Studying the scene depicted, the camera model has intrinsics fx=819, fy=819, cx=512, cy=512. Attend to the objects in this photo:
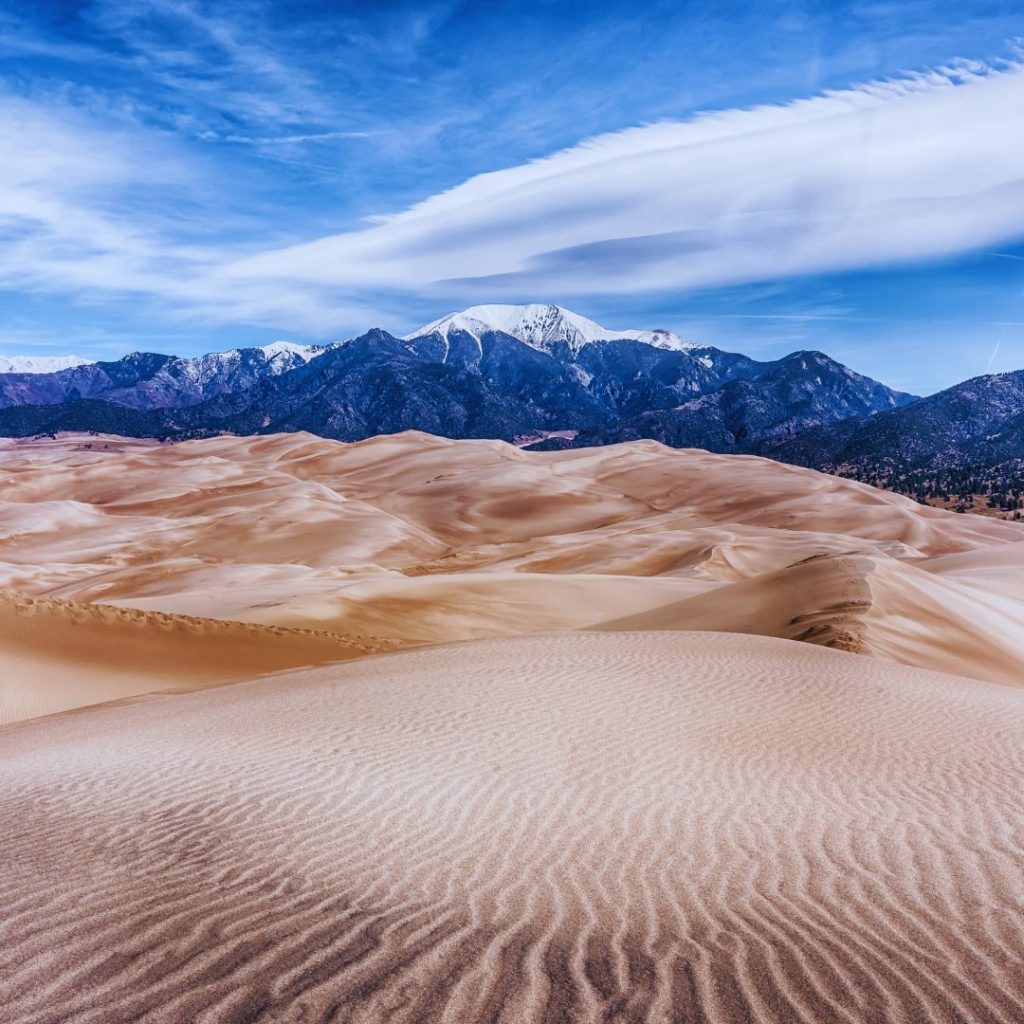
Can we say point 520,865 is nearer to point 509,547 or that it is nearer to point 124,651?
point 124,651

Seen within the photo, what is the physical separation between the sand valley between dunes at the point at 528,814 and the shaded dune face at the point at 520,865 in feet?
0.10

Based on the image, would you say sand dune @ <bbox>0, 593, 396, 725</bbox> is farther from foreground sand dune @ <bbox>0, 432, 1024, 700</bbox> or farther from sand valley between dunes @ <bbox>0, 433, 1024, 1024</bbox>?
foreground sand dune @ <bbox>0, 432, 1024, 700</bbox>

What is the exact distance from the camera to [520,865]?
5797 millimetres

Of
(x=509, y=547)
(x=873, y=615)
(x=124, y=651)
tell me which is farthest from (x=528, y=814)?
(x=509, y=547)

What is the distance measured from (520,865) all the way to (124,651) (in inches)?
677

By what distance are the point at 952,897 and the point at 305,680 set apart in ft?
40.1

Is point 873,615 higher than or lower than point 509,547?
higher

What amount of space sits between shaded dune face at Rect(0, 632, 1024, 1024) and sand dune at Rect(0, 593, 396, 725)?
5654mm

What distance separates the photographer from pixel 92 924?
4.66 m

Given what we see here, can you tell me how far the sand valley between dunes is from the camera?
4.06 m

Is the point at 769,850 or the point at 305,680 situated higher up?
the point at 769,850

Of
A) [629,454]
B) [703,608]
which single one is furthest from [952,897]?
[629,454]

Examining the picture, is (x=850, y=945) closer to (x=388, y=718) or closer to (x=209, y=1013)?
(x=209, y=1013)

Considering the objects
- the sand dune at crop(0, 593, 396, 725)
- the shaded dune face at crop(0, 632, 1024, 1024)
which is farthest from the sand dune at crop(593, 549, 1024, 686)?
the sand dune at crop(0, 593, 396, 725)
